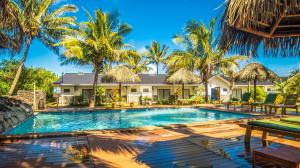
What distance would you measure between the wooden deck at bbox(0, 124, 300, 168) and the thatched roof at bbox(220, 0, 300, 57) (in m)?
2.07

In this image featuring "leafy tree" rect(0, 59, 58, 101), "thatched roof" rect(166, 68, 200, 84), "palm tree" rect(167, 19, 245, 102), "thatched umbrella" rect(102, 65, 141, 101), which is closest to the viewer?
"thatched umbrella" rect(102, 65, 141, 101)

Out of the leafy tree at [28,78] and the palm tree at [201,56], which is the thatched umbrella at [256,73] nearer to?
the palm tree at [201,56]

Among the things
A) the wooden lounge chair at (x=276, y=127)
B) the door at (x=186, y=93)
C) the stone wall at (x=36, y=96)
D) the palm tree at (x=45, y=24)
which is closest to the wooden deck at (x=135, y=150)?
the wooden lounge chair at (x=276, y=127)

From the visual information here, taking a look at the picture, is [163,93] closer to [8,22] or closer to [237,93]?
[237,93]

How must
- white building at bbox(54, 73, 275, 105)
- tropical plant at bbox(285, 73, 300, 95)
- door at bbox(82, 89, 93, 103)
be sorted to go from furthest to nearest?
door at bbox(82, 89, 93, 103), white building at bbox(54, 73, 275, 105), tropical plant at bbox(285, 73, 300, 95)

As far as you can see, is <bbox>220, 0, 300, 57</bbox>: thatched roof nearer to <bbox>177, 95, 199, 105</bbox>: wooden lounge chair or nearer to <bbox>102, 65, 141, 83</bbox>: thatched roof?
<bbox>102, 65, 141, 83</bbox>: thatched roof

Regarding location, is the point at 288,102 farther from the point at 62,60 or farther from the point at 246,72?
the point at 62,60

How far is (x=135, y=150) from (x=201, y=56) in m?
19.8

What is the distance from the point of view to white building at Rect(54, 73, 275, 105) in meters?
23.1

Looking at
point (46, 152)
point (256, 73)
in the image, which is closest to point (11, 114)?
point (46, 152)

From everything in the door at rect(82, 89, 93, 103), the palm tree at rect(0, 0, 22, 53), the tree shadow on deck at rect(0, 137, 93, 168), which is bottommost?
the tree shadow on deck at rect(0, 137, 93, 168)

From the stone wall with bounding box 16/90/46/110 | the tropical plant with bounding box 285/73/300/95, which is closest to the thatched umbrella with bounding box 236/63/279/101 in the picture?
the tropical plant with bounding box 285/73/300/95

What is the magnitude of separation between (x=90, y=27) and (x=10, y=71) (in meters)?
12.7

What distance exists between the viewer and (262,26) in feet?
12.4
